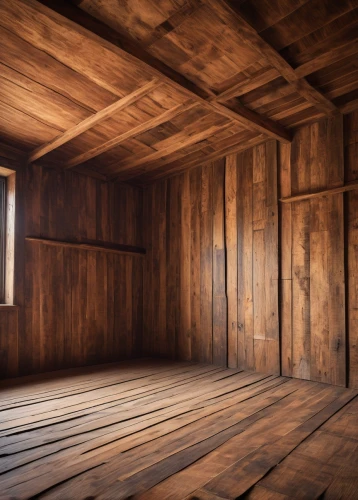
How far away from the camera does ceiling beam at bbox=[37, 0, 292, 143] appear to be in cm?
218

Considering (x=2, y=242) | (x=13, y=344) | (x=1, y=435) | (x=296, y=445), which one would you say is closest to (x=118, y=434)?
(x=1, y=435)

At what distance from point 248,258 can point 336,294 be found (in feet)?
3.41

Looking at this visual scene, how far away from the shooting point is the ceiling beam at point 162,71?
2184 millimetres

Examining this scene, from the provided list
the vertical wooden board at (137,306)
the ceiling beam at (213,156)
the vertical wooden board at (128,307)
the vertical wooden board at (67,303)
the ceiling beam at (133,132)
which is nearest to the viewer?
the ceiling beam at (133,132)

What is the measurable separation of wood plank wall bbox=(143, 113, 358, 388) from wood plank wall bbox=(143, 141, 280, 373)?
13 mm

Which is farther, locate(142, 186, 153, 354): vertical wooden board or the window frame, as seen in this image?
locate(142, 186, 153, 354): vertical wooden board

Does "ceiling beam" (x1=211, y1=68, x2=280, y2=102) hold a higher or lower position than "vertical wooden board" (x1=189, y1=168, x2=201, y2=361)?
higher

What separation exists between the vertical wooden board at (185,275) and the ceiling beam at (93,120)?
172 cm

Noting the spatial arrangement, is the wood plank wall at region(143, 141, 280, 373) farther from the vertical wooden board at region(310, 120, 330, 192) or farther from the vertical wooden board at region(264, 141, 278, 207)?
the vertical wooden board at region(310, 120, 330, 192)

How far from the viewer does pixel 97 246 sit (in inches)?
184

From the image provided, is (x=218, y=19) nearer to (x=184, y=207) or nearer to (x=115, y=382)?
(x=184, y=207)

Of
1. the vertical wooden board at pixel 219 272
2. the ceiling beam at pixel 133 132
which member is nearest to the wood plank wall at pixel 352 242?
the vertical wooden board at pixel 219 272

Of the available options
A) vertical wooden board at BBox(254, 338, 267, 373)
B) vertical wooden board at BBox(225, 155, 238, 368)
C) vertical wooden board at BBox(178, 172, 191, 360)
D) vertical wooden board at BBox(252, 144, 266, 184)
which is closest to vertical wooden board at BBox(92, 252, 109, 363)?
vertical wooden board at BBox(178, 172, 191, 360)

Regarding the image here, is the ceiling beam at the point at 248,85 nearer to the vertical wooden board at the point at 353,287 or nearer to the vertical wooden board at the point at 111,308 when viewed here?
the vertical wooden board at the point at 353,287
